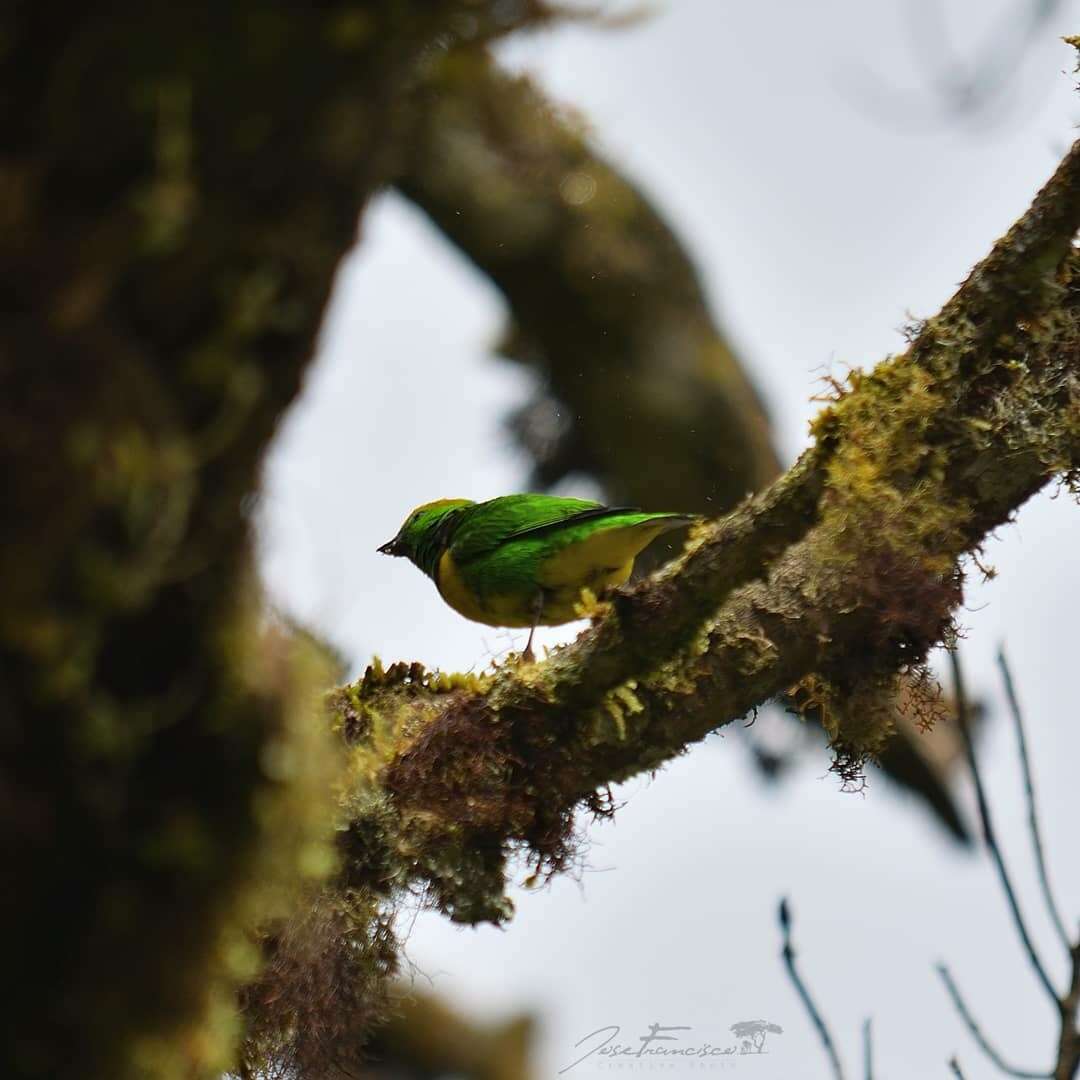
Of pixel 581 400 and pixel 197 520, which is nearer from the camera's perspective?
pixel 197 520

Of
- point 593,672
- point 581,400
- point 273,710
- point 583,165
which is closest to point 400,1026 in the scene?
point 581,400

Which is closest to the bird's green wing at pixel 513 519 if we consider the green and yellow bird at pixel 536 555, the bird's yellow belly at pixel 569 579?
the green and yellow bird at pixel 536 555

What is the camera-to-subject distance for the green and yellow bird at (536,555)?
189 inches

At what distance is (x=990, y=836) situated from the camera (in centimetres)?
280

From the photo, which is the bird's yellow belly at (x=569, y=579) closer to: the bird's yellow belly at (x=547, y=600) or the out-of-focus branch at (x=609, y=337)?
the bird's yellow belly at (x=547, y=600)

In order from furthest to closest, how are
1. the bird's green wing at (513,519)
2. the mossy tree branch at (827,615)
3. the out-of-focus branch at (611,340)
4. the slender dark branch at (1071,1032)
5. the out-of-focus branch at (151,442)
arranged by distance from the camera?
1. the out-of-focus branch at (611,340)
2. the bird's green wing at (513,519)
3. the mossy tree branch at (827,615)
4. the slender dark branch at (1071,1032)
5. the out-of-focus branch at (151,442)

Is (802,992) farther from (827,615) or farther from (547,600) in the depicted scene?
(547,600)

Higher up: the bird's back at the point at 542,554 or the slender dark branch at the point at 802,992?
the bird's back at the point at 542,554

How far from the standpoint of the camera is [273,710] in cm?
139

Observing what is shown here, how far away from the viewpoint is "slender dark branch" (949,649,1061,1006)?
2.52 meters

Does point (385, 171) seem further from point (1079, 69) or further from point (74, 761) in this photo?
point (1079, 69)

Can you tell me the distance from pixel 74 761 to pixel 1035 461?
252 centimetres

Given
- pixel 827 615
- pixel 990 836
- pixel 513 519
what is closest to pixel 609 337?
pixel 513 519

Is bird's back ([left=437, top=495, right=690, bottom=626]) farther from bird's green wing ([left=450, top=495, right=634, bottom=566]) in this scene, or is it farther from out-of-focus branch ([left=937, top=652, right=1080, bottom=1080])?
out-of-focus branch ([left=937, top=652, right=1080, bottom=1080])
